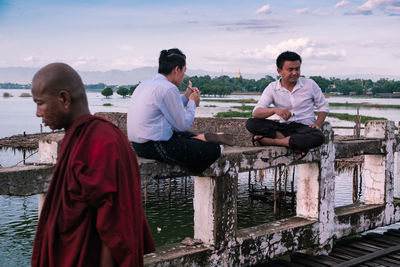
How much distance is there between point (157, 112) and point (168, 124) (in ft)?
0.47

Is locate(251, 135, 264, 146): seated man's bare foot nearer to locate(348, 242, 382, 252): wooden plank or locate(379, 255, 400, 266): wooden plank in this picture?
locate(348, 242, 382, 252): wooden plank

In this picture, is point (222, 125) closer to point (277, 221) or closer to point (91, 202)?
point (277, 221)

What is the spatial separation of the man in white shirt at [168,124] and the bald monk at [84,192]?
1484 mm

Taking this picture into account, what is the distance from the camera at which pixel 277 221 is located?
16.9ft

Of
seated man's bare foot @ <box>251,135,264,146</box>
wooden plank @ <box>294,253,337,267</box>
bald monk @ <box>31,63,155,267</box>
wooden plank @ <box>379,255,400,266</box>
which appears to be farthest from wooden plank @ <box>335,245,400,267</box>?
bald monk @ <box>31,63,155,267</box>

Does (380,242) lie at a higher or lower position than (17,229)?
higher

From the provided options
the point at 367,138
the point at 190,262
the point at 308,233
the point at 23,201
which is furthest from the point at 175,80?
the point at 23,201

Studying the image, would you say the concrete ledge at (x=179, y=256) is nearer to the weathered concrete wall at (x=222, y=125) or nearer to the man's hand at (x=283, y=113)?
the man's hand at (x=283, y=113)

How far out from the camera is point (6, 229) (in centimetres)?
1565

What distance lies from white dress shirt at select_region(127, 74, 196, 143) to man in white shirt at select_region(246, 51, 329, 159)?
1.36m

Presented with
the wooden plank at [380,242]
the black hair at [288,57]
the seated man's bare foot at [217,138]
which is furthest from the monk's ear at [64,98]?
the wooden plank at [380,242]

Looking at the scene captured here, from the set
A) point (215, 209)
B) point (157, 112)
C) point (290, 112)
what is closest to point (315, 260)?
point (215, 209)

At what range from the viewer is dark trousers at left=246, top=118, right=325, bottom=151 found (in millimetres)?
4934

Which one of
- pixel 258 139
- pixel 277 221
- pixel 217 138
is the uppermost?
pixel 217 138
